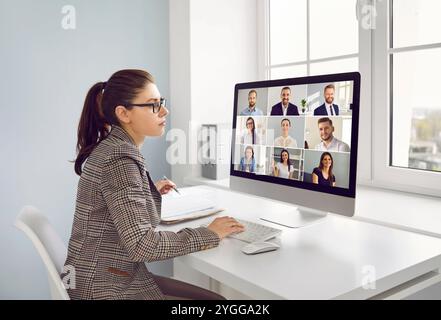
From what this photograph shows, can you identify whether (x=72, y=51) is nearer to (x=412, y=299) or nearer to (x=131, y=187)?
(x=131, y=187)

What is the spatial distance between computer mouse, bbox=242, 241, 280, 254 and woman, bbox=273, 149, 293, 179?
1.10 ft

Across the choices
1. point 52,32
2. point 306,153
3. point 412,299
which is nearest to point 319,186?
point 306,153

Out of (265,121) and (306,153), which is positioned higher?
(265,121)

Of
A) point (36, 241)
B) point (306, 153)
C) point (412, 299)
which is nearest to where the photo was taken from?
point (36, 241)

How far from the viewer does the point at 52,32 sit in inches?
83.6

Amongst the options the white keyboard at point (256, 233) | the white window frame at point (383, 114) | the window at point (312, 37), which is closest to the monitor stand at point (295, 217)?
A: the white keyboard at point (256, 233)

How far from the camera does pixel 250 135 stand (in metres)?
1.70

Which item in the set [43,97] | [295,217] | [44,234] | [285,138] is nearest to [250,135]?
[285,138]

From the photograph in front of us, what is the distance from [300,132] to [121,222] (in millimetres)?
660

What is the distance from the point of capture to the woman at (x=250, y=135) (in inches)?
66.1

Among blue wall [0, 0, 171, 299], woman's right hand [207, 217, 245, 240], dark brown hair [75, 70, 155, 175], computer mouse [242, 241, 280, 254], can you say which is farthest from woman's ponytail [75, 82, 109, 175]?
blue wall [0, 0, 171, 299]

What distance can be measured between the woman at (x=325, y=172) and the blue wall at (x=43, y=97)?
129 centimetres

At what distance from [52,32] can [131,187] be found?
1.26m

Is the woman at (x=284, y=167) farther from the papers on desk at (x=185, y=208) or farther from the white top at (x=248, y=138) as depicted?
the papers on desk at (x=185, y=208)
